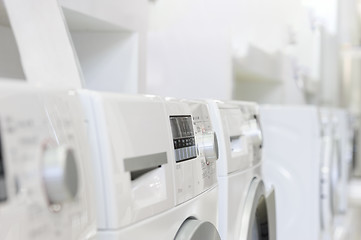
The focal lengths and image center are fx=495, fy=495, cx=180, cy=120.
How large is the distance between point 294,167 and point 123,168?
1.33 m

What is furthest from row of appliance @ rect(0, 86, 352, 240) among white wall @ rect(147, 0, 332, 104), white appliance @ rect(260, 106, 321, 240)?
white appliance @ rect(260, 106, 321, 240)

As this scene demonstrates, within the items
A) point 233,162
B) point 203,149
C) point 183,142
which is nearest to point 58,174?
point 183,142

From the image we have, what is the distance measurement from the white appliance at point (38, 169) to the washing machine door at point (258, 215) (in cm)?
61

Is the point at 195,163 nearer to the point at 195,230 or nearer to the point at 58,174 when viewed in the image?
the point at 195,230

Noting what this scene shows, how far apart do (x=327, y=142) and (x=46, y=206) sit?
6.07ft

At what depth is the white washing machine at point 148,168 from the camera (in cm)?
49

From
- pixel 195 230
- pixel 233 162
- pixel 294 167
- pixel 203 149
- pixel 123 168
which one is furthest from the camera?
pixel 294 167

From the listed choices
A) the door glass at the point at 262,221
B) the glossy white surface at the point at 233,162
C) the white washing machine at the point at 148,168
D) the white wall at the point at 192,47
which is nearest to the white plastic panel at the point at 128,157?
the white washing machine at the point at 148,168

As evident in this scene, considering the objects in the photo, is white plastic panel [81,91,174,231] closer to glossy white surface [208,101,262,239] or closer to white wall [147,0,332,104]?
glossy white surface [208,101,262,239]

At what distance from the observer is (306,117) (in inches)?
68.4

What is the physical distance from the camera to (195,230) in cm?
66

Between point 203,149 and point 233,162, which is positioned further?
point 233,162

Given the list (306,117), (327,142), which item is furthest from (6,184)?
(327,142)

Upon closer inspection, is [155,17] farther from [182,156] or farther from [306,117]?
[182,156]
